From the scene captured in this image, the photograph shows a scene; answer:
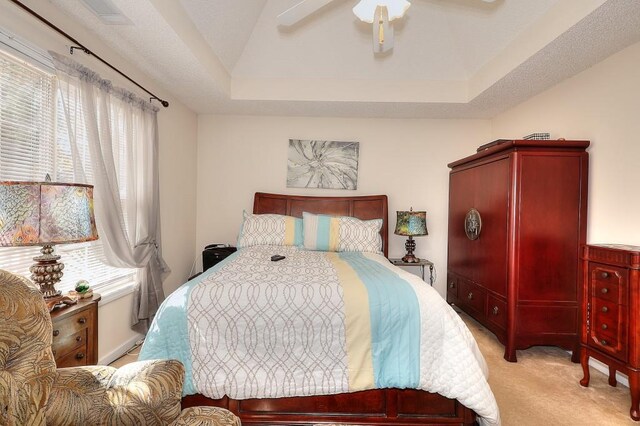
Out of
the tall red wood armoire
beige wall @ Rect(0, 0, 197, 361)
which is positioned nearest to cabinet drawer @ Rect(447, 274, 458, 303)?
the tall red wood armoire

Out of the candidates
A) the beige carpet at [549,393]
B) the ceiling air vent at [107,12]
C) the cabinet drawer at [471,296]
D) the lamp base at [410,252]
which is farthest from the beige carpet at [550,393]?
the ceiling air vent at [107,12]

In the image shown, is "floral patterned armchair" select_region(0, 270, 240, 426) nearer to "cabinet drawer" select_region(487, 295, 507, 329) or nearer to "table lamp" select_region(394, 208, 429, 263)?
"cabinet drawer" select_region(487, 295, 507, 329)

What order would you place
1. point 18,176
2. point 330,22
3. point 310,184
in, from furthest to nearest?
point 310,184 < point 330,22 < point 18,176

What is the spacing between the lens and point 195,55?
2.63 meters

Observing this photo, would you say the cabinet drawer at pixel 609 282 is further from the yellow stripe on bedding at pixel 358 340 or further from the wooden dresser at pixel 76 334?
the wooden dresser at pixel 76 334

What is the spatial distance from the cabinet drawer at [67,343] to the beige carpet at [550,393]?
2.32 m

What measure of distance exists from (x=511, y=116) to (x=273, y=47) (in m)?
2.74

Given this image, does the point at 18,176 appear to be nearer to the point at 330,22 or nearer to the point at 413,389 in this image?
the point at 413,389

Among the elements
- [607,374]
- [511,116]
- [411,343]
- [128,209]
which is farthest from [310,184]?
[607,374]

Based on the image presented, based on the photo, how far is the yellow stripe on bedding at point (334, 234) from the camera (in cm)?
327

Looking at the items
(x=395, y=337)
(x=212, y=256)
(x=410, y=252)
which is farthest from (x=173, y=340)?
(x=410, y=252)

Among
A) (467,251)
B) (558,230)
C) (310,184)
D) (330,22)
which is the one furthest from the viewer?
(310,184)

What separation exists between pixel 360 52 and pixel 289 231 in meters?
2.00

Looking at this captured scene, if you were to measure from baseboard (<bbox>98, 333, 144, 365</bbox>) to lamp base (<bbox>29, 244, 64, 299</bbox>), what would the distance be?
3.80 ft
